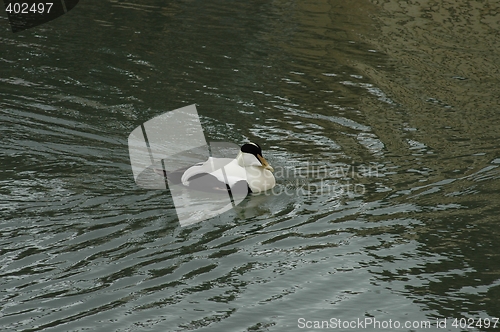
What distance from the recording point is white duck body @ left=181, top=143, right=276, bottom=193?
29.8 ft

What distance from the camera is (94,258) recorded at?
733cm

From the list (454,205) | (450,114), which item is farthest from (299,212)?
(450,114)

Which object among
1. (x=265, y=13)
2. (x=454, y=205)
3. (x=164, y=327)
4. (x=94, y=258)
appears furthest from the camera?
(x=265, y=13)

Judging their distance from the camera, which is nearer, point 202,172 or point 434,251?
point 434,251

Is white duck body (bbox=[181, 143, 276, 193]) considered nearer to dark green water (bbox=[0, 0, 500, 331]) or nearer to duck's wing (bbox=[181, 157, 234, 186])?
duck's wing (bbox=[181, 157, 234, 186])

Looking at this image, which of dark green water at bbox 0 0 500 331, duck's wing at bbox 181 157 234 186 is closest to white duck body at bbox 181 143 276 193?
duck's wing at bbox 181 157 234 186

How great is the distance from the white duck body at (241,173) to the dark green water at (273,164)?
20cm

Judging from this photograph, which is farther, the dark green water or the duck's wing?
the duck's wing

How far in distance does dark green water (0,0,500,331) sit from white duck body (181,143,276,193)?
0.66ft

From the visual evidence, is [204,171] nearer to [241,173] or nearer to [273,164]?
[241,173]

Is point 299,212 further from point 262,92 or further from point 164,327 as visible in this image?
point 262,92

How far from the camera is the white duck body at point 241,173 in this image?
9.08m

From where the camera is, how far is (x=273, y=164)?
10.1m

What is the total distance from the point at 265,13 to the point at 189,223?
11.0 m
